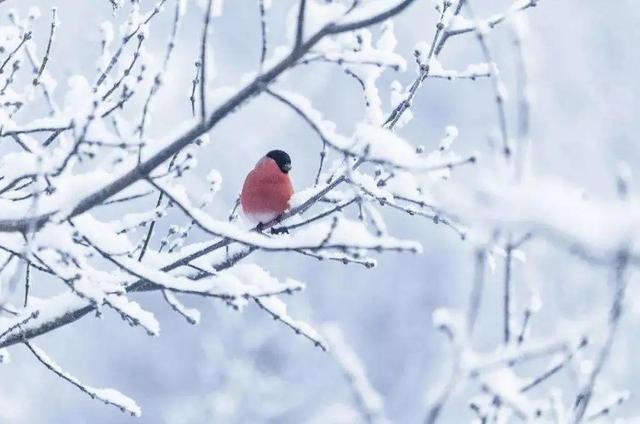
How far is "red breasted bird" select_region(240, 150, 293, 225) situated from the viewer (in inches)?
157

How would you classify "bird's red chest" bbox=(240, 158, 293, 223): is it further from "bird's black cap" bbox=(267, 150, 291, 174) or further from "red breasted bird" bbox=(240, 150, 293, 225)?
"bird's black cap" bbox=(267, 150, 291, 174)

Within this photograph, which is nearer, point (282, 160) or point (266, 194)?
point (266, 194)

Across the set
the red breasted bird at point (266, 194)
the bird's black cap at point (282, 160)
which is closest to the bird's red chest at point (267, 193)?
the red breasted bird at point (266, 194)

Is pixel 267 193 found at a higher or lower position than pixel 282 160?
lower

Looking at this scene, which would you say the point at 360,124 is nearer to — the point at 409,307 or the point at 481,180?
the point at 481,180

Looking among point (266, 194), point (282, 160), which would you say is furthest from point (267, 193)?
point (282, 160)

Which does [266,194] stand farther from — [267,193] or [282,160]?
[282,160]

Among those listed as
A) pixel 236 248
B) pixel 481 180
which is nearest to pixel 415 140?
pixel 236 248

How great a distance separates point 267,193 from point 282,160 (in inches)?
27.4

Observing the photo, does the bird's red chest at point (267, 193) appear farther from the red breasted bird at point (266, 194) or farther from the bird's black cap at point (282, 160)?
the bird's black cap at point (282, 160)

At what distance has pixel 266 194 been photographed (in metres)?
4.08

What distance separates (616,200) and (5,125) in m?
1.87

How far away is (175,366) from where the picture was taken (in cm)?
1398

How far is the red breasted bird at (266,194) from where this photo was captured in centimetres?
400
